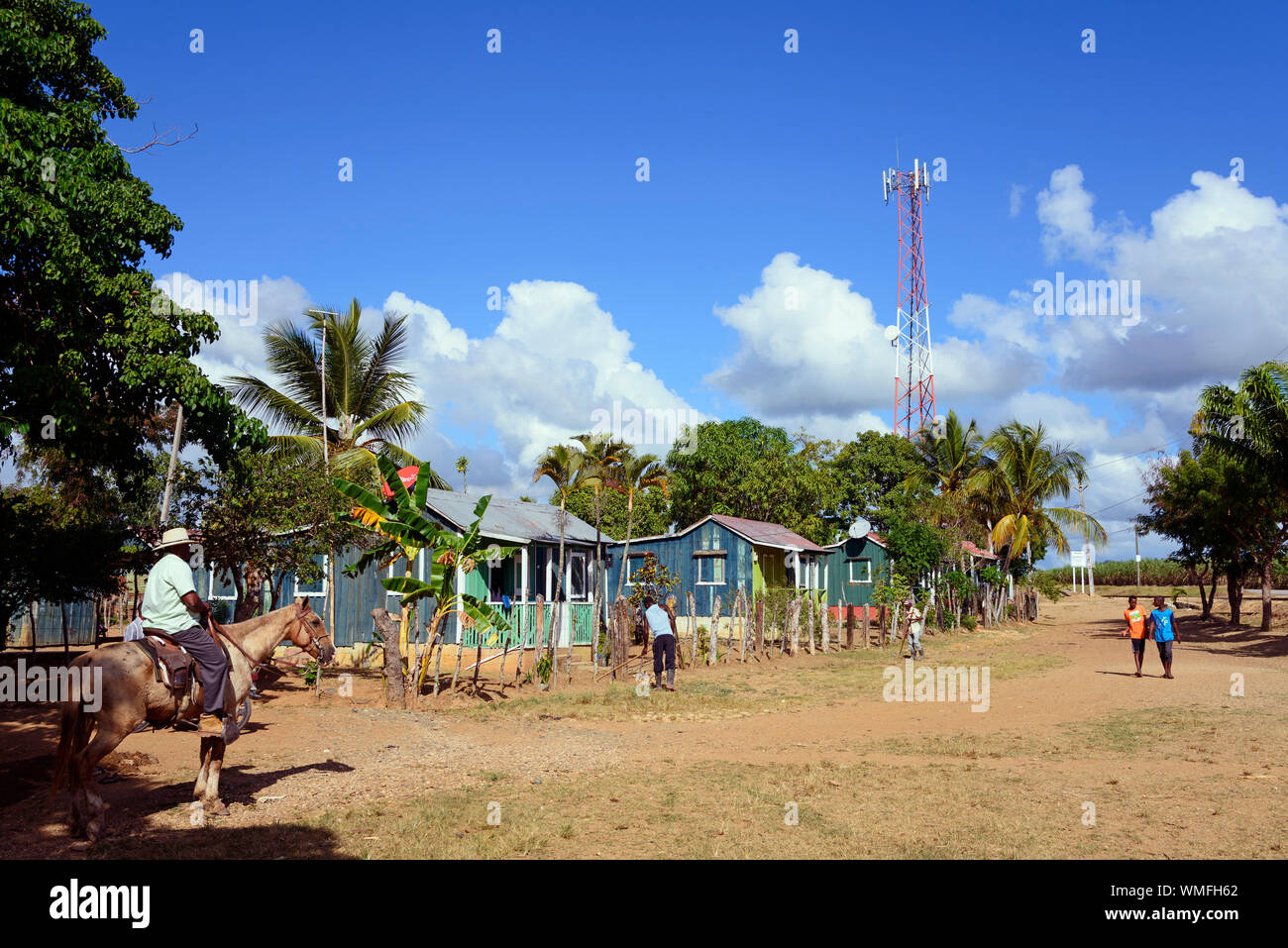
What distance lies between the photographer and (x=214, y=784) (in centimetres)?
758

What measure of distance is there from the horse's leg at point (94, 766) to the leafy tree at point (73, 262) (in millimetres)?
4989

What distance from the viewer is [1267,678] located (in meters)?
18.4

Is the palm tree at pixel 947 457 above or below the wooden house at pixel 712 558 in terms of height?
above

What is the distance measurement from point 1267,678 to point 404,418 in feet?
72.7

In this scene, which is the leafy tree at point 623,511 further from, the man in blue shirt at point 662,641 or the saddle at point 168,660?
the saddle at point 168,660

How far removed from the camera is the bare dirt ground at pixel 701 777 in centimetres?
683

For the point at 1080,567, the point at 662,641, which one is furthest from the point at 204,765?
the point at 1080,567

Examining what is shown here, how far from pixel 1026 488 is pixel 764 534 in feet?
43.0

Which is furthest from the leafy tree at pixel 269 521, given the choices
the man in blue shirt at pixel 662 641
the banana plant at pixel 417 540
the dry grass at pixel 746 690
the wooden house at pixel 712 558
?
the wooden house at pixel 712 558

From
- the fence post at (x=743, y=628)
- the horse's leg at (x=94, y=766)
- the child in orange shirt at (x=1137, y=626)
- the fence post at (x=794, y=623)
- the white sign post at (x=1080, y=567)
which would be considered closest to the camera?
the horse's leg at (x=94, y=766)

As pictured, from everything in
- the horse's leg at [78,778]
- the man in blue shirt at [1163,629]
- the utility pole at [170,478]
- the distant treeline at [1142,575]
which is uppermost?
the utility pole at [170,478]
